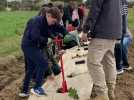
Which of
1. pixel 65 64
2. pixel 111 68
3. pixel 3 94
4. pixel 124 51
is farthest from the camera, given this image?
pixel 65 64

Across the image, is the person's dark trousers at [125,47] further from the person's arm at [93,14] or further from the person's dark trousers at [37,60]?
the person's arm at [93,14]

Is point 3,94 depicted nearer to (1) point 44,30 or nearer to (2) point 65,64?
(1) point 44,30

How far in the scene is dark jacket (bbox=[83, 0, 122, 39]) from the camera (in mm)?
7258

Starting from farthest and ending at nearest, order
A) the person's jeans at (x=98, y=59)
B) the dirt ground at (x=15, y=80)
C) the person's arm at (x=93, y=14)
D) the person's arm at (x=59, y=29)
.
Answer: the dirt ground at (x=15, y=80), the person's arm at (x=59, y=29), the person's jeans at (x=98, y=59), the person's arm at (x=93, y=14)

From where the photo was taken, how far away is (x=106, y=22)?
288 inches

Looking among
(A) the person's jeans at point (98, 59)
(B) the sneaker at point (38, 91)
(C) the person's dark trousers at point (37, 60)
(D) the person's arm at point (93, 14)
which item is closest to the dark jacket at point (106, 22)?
(D) the person's arm at point (93, 14)

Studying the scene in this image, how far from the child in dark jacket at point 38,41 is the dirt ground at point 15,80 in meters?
0.56

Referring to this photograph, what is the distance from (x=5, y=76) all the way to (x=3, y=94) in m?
2.40

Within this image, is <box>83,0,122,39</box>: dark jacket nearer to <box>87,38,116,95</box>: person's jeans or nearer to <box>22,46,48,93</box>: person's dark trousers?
<box>87,38,116,95</box>: person's jeans

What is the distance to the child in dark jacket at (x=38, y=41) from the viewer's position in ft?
26.9

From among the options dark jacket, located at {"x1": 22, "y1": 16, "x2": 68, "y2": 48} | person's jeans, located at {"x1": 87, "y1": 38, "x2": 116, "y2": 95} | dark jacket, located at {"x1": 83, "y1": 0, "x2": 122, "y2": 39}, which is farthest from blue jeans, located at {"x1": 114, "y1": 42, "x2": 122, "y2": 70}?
dark jacket, located at {"x1": 83, "y1": 0, "x2": 122, "y2": 39}

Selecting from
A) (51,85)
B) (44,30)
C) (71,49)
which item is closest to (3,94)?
(51,85)

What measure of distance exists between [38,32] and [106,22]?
1.40 m

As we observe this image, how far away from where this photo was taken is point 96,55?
7.37 metres
